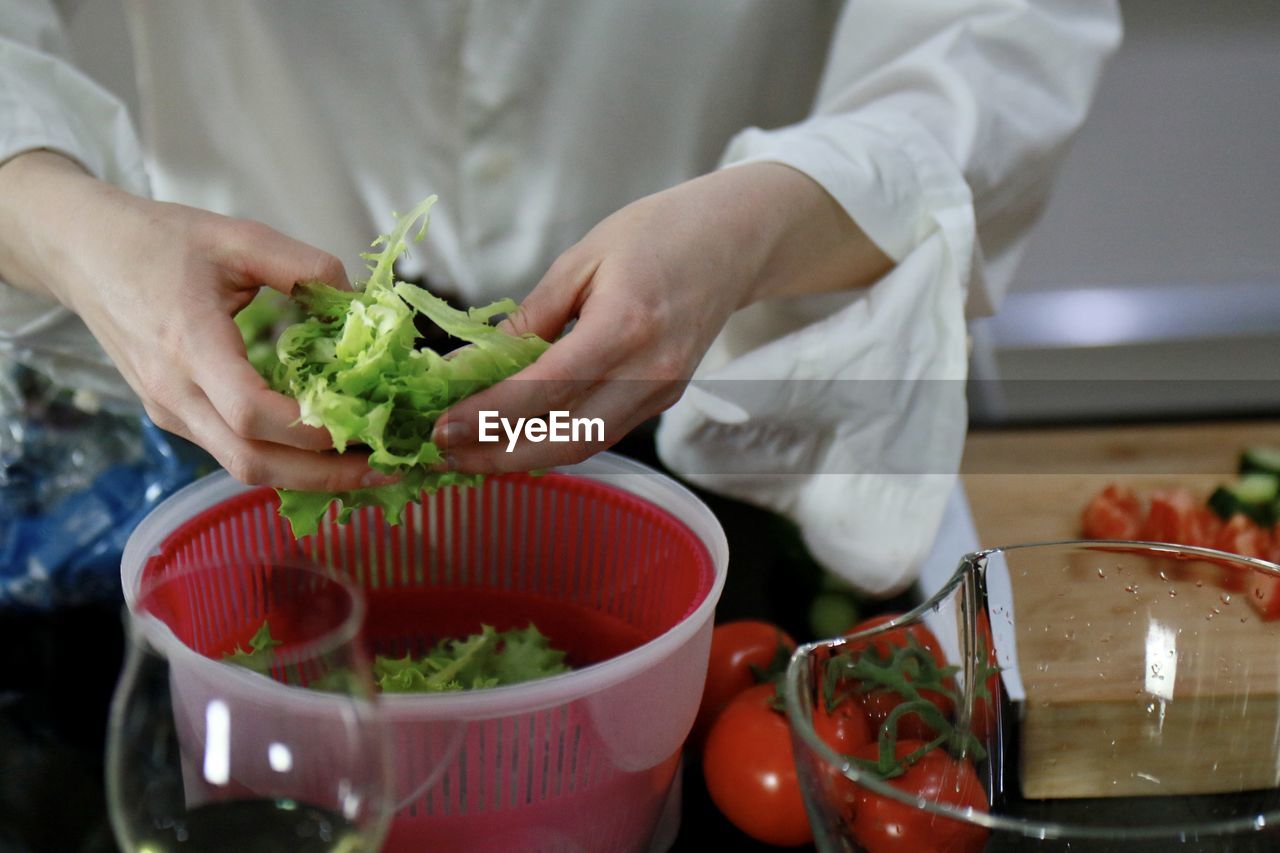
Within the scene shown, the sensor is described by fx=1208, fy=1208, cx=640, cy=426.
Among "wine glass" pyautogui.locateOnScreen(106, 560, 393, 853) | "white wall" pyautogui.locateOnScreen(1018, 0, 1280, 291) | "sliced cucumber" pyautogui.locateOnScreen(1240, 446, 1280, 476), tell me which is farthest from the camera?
"white wall" pyautogui.locateOnScreen(1018, 0, 1280, 291)

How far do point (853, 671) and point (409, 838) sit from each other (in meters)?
0.23

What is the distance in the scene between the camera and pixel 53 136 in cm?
82

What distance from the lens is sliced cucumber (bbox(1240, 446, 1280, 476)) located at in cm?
121

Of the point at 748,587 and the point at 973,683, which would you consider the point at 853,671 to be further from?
the point at 748,587

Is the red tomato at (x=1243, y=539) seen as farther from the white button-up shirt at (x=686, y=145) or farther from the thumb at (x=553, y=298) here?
the thumb at (x=553, y=298)

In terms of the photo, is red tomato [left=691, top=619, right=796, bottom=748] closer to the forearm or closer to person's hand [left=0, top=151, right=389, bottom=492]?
person's hand [left=0, top=151, right=389, bottom=492]

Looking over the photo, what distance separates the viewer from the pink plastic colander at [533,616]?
56 cm

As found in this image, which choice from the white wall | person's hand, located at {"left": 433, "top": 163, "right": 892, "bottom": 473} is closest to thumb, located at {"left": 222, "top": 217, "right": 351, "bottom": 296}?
person's hand, located at {"left": 433, "top": 163, "right": 892, "bottom": 473}

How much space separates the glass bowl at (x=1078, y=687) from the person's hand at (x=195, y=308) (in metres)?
0.28

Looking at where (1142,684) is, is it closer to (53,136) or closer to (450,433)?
(450,433)

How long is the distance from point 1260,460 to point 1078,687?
719 mm

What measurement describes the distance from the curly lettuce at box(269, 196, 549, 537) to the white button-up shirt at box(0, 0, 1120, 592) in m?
0.29

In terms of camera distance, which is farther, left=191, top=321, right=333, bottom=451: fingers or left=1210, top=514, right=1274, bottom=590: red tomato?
left=1210, top=514, right=1274, bottom=590: red tomato

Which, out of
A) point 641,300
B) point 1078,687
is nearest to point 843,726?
point 1078,687
